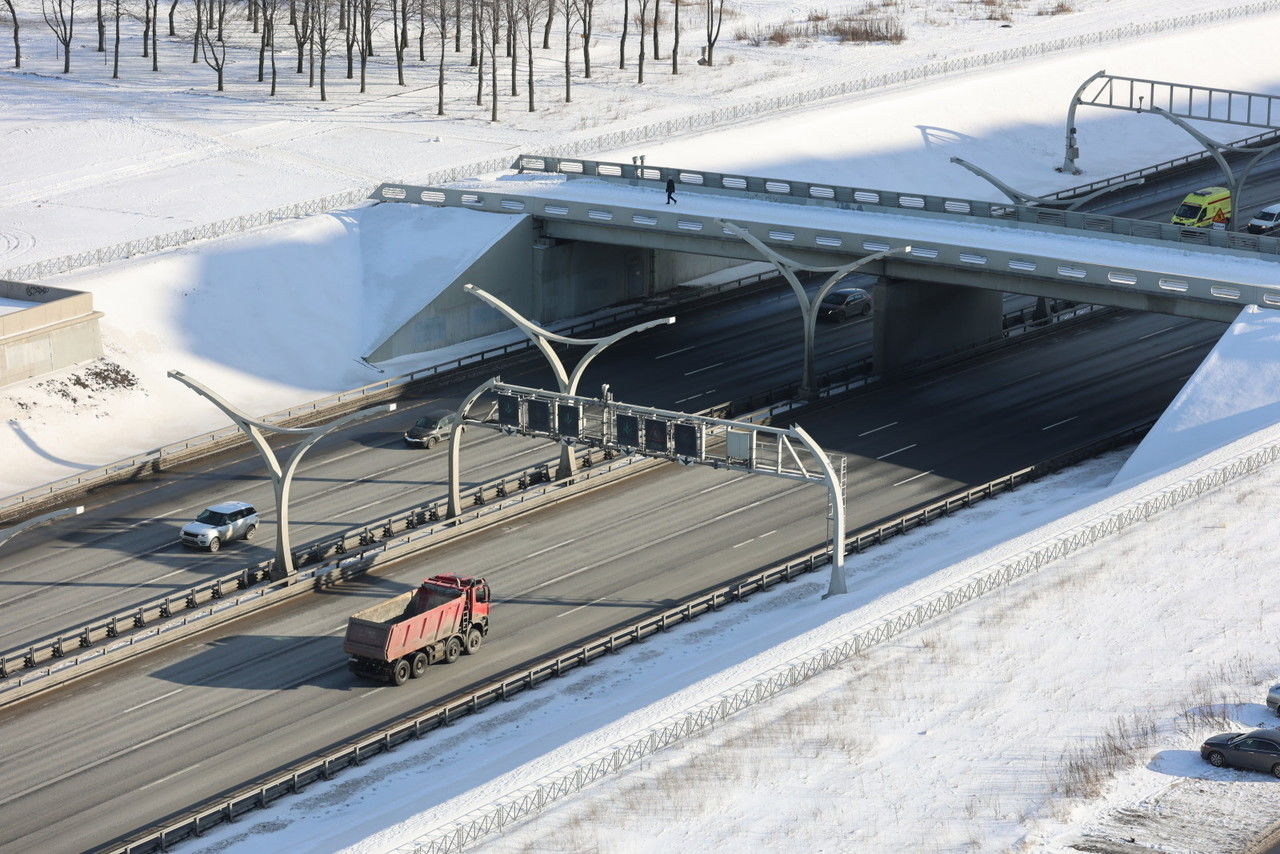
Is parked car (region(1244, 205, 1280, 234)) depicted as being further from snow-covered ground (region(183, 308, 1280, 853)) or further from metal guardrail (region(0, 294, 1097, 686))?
metal guardrail (region(0, 294, 1097, 686))

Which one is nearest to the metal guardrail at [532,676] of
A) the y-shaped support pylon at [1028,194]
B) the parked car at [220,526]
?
the parked car at [220,526]

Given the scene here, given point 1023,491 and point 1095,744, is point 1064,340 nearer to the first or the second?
point 1023,491

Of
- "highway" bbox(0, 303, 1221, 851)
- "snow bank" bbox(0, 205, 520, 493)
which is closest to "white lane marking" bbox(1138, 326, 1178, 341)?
"highway" bbox(0, 303, 1221, 851)

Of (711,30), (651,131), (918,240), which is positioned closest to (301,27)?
(711,30)

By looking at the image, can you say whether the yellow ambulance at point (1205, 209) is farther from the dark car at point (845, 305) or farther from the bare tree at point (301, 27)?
the bare tree at point (301, 27)

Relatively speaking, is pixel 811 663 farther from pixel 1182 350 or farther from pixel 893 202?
pixel 893 202

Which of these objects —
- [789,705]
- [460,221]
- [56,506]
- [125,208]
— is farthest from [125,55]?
[789,705]
